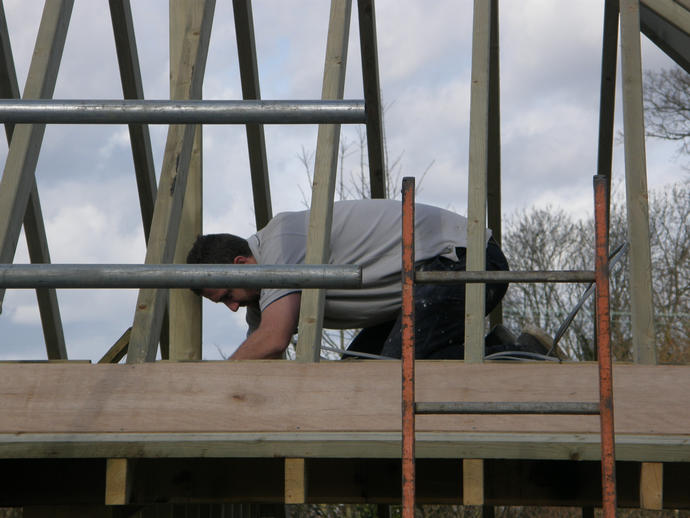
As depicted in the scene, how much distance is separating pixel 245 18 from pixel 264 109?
4433 mm

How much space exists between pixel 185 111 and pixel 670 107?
41.9ft

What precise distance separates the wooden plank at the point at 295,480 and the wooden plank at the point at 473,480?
1.53ft

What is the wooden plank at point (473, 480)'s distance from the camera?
2.59m

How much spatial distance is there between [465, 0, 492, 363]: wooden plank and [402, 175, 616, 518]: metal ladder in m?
0.88

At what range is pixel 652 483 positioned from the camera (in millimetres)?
2615

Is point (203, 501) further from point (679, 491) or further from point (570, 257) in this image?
point (570, 257)

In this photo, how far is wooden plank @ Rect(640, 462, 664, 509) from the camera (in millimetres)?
2596

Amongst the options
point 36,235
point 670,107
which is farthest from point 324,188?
point 670,107

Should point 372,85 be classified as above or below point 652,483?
above

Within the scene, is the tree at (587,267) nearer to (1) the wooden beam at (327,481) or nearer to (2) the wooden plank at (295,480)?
(1) the wooden beam at (327,481)

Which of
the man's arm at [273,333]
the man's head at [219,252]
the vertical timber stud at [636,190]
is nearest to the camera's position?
the vertical timber stud at [636,190]

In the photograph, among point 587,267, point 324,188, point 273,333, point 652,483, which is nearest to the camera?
point 652,483

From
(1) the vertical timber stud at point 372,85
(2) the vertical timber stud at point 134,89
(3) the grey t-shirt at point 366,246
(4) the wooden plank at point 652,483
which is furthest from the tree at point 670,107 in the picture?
(4) the wooden plank at point 652,483

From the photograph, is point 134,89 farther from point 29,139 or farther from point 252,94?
point 29,139
